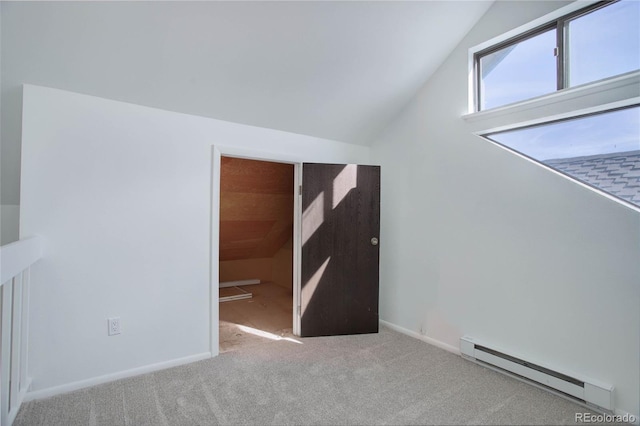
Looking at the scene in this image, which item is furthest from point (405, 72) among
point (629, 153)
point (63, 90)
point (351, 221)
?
point (63, 90)

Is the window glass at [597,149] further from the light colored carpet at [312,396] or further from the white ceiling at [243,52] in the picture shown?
the light colored carpet at [312,396]

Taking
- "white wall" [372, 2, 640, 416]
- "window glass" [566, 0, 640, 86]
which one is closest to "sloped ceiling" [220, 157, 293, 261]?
"white wall" [372, 2, 640, 416]

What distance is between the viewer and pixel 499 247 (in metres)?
2.48

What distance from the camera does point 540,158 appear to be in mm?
2314

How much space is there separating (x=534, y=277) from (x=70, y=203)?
326 cm

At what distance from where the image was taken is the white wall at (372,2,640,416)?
195 centimetres

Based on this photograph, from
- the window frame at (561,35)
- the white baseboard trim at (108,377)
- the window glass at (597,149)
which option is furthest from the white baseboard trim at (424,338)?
the window frame at (561,35)

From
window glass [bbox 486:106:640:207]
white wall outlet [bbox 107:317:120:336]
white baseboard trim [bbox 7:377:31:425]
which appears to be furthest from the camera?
white wall outlet [bbox 107:317:120:336]

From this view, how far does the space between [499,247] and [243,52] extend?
7.96 ft

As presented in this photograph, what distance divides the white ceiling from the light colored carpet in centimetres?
199

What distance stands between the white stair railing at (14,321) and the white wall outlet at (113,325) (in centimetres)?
43

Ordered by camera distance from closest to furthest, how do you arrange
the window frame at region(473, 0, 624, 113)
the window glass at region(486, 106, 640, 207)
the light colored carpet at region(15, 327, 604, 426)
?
the light colored carpet at region(15, 327, 604, 426) < the window glass at region(486, 106, 640, 207) < the window frame at region(473, 0, 624, 113)

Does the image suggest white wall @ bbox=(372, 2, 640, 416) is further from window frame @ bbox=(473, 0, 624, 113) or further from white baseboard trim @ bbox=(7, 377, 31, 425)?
white baseboard trim @ bbox=(7, 377, 31, 425)

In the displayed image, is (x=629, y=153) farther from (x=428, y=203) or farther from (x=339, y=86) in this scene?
(x=339, y=86)
